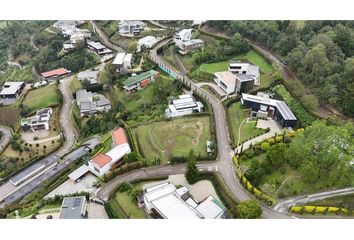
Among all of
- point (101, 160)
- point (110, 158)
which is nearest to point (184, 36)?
point (110, 158)

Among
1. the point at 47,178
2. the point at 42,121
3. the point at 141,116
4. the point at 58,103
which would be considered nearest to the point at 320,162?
the point at 141,116

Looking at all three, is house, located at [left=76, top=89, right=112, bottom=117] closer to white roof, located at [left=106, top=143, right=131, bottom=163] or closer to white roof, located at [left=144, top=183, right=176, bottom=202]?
white roof, located at [left=106, top=143, right=131, bottom=163]

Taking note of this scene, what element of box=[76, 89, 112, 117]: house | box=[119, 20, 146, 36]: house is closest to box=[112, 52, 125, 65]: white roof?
box=[76, 89, 112, 117]: house

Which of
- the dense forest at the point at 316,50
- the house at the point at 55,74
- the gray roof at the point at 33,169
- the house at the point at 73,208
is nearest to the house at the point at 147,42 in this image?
the dense forest at the point at 316,50

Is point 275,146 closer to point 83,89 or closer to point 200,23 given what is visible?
point 83,89

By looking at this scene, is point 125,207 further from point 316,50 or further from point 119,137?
point 316,50

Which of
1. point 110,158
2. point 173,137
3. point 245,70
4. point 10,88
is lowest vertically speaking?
point 10,88
